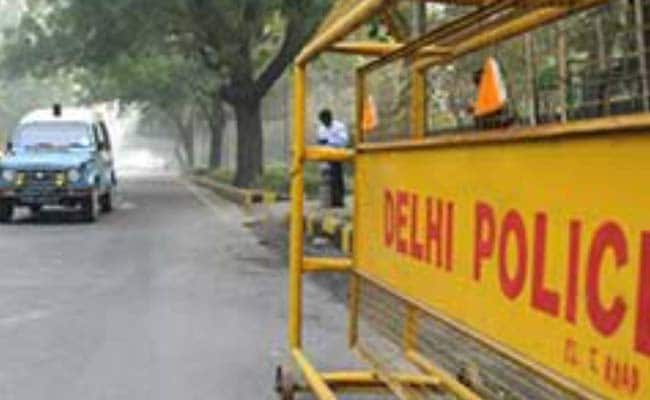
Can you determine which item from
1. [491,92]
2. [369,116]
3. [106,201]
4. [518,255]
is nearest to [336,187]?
[106,201]

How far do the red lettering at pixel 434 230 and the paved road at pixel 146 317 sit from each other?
2.69 m

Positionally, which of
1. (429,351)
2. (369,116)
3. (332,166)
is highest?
(369,116)

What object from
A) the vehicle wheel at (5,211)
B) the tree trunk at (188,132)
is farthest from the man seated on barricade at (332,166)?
the tree trunk at (188,132)

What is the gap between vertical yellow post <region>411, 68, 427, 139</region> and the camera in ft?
19.8

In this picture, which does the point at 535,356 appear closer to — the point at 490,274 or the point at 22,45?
the point at 490,274

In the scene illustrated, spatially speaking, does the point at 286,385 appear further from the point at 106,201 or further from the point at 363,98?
the point at 106,201

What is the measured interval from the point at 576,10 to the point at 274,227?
664 inches

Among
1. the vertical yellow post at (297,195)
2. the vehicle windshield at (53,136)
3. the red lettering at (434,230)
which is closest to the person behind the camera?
the red lettering at (434,230)

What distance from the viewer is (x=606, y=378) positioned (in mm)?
3354

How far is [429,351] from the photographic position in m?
5.99

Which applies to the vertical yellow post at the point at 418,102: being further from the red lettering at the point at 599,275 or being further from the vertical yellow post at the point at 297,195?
the red lettering at the point at 599,275

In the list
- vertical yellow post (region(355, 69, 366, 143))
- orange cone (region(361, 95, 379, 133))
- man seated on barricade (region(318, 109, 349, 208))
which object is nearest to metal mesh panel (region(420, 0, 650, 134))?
orange cone (region(361, 95, 379, 133))

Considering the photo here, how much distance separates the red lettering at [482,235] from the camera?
166 inches

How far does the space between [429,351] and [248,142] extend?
28295mm
